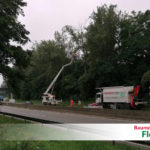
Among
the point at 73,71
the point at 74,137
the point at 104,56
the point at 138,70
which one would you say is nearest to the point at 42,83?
the point at 73,71

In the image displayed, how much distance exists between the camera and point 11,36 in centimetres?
1502

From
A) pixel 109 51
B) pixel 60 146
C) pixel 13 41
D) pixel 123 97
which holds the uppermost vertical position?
pixel 109 51

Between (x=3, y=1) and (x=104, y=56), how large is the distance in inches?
1416

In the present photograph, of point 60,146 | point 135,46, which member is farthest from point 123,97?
point 60,146

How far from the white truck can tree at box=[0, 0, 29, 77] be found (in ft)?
62.8

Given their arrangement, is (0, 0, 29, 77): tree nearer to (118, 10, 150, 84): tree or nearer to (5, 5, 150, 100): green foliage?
(5, 5, 150, 100): green foliage

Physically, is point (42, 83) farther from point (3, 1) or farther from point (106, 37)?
point (3, 1)

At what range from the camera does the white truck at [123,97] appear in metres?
31.1

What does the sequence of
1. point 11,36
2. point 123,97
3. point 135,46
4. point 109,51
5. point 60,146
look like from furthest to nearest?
point 109,51
point 135,46
point 123,97
point 11,36
point 60,146

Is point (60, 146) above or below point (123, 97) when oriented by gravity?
below

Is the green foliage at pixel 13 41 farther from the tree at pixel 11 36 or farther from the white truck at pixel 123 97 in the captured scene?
the white truck at pixel 123 97

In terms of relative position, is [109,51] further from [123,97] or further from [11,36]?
[11,36]

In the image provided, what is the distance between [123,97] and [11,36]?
20982mm

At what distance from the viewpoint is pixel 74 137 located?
8461mm
